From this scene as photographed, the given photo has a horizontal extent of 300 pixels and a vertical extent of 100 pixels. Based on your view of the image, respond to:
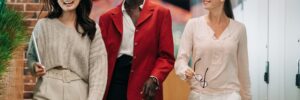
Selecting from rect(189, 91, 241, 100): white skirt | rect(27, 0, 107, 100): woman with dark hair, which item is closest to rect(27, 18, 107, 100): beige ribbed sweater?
rect(27, 0, 107, 100): woman with dark hair

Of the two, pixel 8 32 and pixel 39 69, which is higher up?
pixel 8 32

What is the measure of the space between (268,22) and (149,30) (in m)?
1.59

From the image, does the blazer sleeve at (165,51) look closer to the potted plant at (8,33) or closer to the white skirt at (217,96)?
the white skirt at (217,96)

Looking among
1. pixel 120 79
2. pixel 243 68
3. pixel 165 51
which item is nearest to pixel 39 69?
pixel 120 79

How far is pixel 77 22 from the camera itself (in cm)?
243

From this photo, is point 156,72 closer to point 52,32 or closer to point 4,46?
point 52,32

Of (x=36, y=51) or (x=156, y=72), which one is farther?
(x=156, y=72)

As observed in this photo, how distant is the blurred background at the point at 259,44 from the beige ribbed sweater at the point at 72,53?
54.2 inches

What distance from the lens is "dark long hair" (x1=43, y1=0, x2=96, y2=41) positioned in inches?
94.4

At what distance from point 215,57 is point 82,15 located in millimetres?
737

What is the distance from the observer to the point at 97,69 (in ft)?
7.83

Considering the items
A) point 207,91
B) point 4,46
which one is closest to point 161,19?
point 207,91

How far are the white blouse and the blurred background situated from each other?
108 cm

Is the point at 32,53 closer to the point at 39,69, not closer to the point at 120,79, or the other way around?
the point at 39,69
